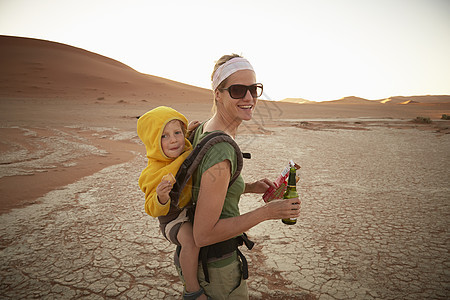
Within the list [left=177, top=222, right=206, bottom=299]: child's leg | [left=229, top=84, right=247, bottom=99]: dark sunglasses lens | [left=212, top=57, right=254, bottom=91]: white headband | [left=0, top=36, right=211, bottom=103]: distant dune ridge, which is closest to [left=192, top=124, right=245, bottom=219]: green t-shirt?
[left=177, top=222, right=206, bottom=299]: child's leg

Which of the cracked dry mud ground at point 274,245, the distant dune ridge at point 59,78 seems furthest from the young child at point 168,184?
the distant dune ridge at point 59,78

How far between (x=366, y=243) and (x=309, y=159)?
13.0 ft

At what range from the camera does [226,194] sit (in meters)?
1.33

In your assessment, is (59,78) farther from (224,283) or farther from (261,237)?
(224,283)

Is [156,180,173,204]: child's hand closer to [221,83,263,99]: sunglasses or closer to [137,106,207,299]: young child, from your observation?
[137,106,207,299]: young child

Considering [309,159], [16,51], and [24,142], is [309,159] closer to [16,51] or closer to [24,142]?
[24,142]

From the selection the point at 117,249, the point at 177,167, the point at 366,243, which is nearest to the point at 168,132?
the point at 177,167

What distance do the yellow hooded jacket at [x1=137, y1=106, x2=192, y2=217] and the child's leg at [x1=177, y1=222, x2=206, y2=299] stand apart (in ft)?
0.54

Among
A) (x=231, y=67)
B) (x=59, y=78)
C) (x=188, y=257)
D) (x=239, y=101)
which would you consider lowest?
(x=188, y=257)

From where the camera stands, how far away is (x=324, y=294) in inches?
88.4

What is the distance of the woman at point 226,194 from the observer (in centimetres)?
114

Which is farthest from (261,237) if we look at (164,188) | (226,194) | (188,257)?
(164,188)

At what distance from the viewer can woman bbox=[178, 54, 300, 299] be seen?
3.74 ft

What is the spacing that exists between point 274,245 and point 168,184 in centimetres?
212
